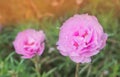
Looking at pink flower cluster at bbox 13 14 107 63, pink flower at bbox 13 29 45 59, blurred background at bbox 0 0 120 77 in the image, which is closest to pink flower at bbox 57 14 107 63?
pink flower cluster at bbox 13 14 107 63

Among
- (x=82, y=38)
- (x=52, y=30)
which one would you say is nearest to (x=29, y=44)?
(x=82, y=38)

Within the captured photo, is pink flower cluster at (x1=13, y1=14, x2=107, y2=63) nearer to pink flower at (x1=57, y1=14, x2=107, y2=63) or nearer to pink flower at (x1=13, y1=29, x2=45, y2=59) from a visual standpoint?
pink flower at (x1=57, y1=14, x2=107, y2=63)

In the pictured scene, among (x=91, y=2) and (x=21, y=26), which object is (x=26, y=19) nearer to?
(x=21, y=26)

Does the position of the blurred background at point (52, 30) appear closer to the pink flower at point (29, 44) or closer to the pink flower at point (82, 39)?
the pink flower at point (29, 44)

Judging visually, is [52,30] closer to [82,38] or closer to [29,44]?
[29,44]

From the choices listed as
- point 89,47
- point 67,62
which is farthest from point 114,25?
point 89,47

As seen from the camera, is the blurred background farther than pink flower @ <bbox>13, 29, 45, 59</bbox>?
Yes

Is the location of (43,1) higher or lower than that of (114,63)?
higher
